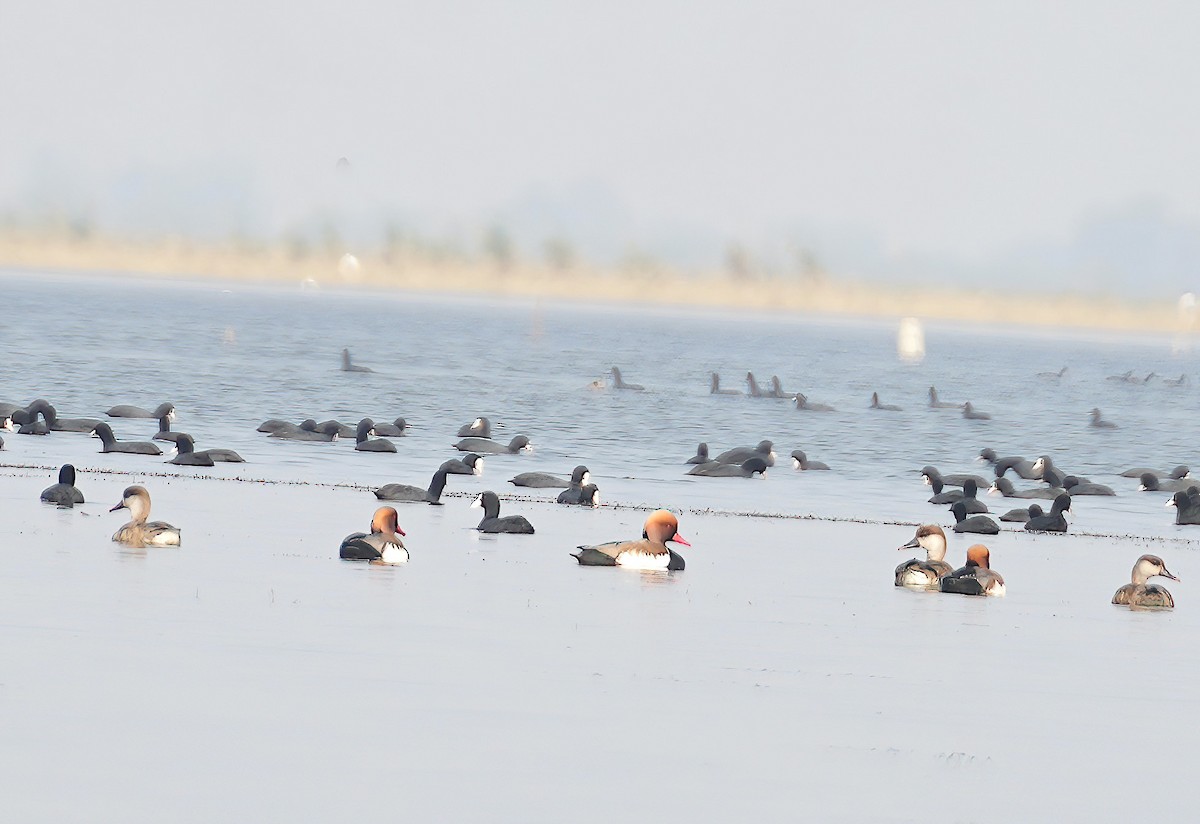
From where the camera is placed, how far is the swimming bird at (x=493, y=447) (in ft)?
149

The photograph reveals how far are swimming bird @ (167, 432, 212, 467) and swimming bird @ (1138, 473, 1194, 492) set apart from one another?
1964 cm

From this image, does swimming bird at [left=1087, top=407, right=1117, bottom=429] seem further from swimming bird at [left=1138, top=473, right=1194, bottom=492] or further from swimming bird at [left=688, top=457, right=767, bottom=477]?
swimming bird at [left=688, top=457, right=767, bottom=477]

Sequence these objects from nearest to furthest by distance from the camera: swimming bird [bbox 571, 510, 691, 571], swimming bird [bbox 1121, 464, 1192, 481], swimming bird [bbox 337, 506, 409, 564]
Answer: swimming bird [bbox 337, 506, 409, 564] → swimming bird [bbox 571, 510, 691, 571] → swimming bird [bbox 1121, 464, 1192, 481]

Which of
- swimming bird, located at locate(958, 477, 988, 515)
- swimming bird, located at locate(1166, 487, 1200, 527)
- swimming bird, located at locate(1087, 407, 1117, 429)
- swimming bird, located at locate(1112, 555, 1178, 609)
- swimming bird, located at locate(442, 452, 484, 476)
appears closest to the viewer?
swimming bird, located at locate(1112, 555, 1178, 609)

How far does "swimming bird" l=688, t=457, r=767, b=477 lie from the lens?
42500 mm

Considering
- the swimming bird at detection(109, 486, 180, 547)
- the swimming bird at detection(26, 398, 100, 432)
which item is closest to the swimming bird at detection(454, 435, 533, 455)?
the swimming bird at detection(26, 398, 100, 432)

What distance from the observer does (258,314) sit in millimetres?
170000

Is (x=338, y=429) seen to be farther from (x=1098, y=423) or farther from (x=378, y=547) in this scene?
(x=1098, y=423)

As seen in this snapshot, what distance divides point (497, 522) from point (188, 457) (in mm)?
11189

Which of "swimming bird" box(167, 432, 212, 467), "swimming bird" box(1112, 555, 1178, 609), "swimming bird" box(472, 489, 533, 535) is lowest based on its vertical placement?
"swimming bird" box(167, 432, 212, 467)

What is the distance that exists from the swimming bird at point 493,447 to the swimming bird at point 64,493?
58.3 ft

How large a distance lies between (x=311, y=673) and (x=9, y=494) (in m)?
14.7

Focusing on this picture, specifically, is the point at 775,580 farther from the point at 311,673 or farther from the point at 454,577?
the point at 311,673

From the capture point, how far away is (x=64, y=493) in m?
27.5
